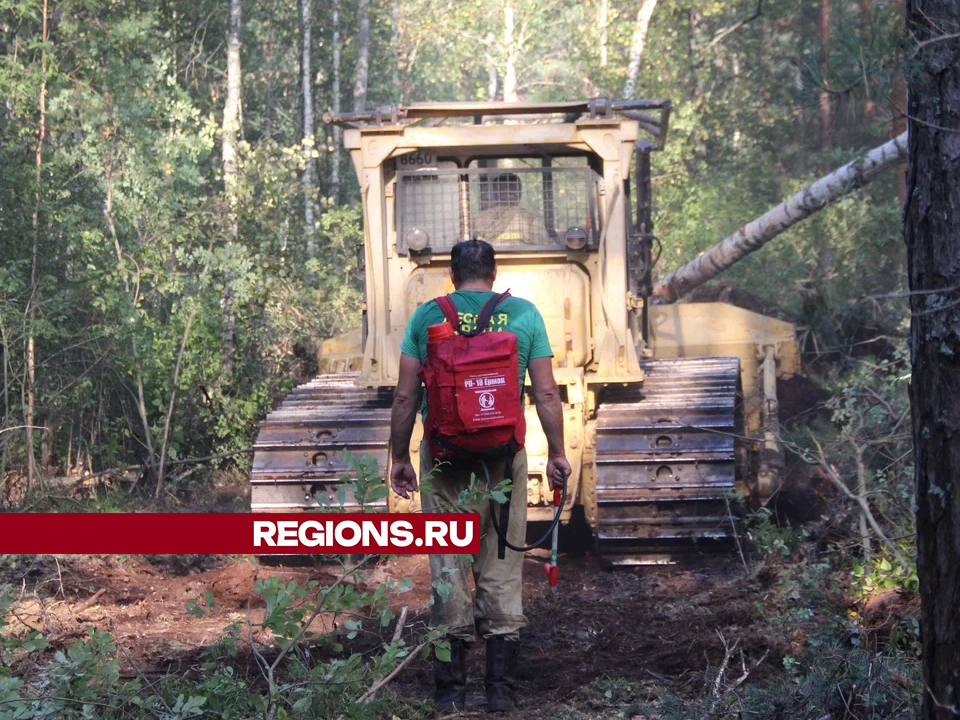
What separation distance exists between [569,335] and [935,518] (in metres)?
4.96

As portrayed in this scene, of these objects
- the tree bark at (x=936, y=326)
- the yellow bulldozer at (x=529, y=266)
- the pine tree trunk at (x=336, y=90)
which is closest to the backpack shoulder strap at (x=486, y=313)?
the tree bark at (x=936, y=326)

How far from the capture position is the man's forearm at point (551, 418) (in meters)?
5.64

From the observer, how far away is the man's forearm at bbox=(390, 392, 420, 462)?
221 inches

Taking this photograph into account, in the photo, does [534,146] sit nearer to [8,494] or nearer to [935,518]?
[8,494]

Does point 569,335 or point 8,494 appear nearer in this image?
point 569,335

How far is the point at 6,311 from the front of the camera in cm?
995

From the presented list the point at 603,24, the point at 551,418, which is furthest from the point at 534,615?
the point at 603,24

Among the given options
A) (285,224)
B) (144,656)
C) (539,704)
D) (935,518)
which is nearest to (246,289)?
(285,224)

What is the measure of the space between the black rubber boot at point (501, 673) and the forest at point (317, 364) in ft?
0.52

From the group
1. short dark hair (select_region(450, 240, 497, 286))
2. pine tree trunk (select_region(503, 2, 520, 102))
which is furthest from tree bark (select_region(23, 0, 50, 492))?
pine tree trunk (select_region(503, 2, 520, 102))

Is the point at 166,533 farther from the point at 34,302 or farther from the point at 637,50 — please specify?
the point at 637,50

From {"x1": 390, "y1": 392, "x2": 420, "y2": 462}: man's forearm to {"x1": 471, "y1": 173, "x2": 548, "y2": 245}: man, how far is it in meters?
3.11

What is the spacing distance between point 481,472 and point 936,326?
2403mm

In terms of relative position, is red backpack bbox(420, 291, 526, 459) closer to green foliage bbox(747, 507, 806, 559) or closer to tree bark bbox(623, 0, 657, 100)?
green foliage bbox(747, 507, 806, 559)
